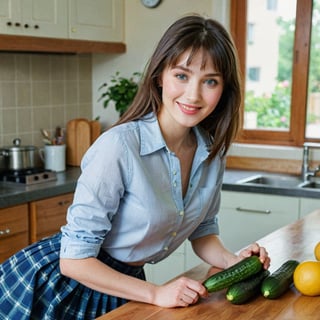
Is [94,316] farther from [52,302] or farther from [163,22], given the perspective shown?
[163,22]

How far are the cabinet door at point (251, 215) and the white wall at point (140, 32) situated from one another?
111 cm

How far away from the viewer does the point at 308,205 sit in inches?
121

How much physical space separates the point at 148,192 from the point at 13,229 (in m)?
1.54

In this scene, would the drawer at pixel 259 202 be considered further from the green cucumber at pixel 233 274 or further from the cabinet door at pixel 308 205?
the green cucumber at pixel 233 274

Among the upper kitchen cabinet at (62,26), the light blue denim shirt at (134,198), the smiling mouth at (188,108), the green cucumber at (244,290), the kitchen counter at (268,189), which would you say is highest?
the upper kitchen cabinet at (62,26)

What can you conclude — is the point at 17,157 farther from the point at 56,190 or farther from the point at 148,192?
the point at 148,192

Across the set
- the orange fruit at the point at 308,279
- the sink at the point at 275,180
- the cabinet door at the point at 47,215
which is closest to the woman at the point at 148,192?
the orange fruit at the point at 308,279

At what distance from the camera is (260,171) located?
372 centimetres

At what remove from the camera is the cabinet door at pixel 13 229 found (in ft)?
9.29

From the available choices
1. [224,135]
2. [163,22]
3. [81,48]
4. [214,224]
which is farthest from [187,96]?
[163,22]

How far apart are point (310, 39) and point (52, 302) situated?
8.41 ft

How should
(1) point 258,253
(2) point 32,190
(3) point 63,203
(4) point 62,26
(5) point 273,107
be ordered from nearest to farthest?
(1) point 258,253 → (2) point 32,190 → (3) point 63,203 → (4) point 62,26 → (5) point 273,107

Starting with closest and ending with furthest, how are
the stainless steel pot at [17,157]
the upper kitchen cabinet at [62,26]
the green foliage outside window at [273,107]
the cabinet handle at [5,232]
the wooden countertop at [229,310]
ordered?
the wooden countertop at [229,310] → the cabinet handle at [5,232] → the upper kitchen cabinet at [62,26] → the stainless steel pot at [17,157] → the green foliage outside window at [273,107]

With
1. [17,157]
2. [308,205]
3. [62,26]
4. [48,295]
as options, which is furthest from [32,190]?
[48,295]
